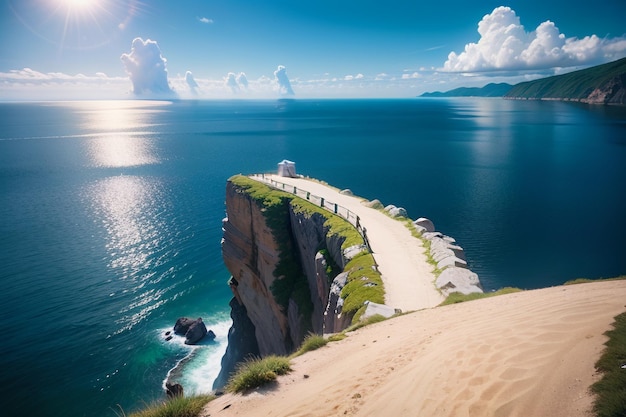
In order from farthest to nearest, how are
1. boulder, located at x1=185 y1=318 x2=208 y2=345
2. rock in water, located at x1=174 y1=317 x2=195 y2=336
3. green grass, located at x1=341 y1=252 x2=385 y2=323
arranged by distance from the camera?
rock in water, located at x1=174 y1=317 x2=195 y2=336, boulder, located at x1=185 y1=318 x2=208 y2=345, green grass, located at x1=341 y1=252 x2=385 y2=323

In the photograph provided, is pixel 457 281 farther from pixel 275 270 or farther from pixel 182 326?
pixel 182 326

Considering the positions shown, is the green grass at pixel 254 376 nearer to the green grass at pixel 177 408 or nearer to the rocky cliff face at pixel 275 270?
the green grass at pixel 177 408

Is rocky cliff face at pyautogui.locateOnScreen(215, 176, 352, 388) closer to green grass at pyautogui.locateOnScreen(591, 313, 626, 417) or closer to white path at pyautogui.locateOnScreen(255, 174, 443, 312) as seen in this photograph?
white path at pyautogui.locateOnScreen(255, 174, 443, 312)

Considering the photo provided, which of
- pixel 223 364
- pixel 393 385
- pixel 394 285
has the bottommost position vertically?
pixel 223 364

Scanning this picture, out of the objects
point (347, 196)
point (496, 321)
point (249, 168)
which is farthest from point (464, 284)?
point (249, 168)

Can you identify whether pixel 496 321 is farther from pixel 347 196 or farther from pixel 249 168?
pixel 249 168

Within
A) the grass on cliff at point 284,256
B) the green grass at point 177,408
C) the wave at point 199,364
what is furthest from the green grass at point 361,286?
the wave at point 199,364

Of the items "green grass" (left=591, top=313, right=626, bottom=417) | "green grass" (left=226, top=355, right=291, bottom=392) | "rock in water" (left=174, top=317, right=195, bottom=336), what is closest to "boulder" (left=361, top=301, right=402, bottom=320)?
"green grass" (left=226, top=355, right=291, bottom=392)
